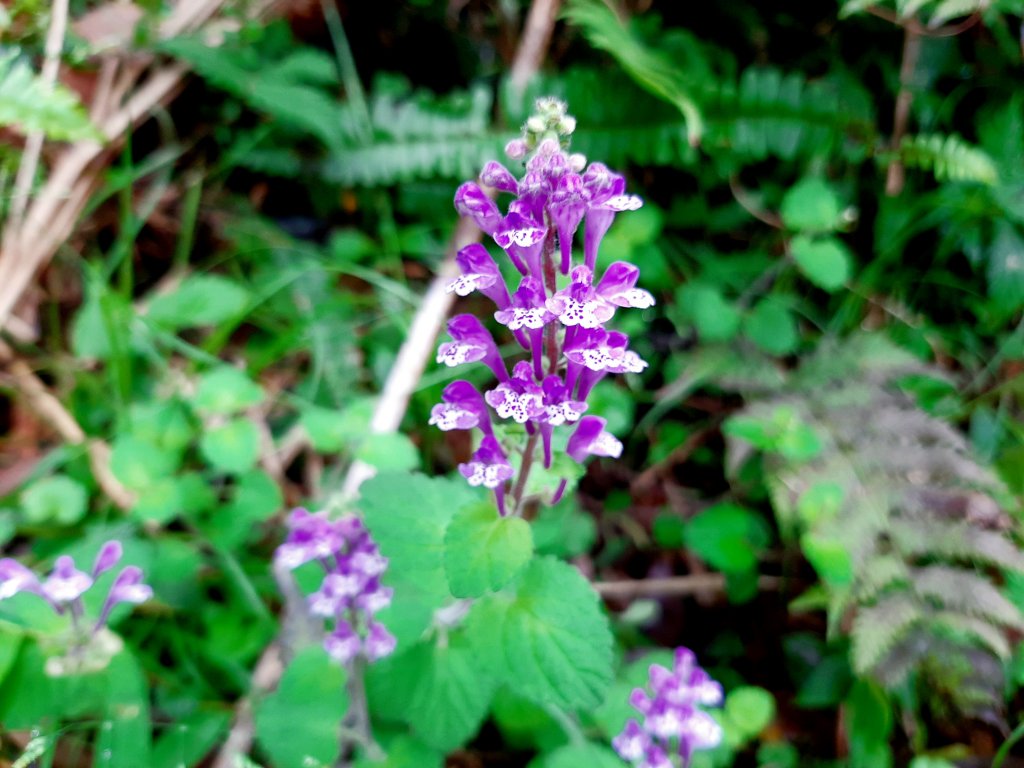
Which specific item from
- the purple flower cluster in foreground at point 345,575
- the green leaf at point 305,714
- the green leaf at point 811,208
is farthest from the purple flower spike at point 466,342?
the green leaf at point 811,208

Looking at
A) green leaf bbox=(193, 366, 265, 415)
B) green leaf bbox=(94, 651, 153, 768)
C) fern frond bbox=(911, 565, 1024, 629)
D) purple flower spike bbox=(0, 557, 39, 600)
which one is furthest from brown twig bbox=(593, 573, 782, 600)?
purple flower spike bbox=(0, 557, 39, 600)

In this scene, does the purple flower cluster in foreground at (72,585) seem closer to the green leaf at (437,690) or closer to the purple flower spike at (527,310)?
the green leaf at (437,690)

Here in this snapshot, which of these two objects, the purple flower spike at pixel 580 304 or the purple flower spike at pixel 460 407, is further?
the purple flower spike at pixel 460 407

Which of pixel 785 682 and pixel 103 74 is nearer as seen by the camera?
pixel 785 682

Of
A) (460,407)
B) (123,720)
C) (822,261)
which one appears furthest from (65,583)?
(822,261)

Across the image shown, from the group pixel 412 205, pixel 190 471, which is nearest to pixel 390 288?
pixel 412 205

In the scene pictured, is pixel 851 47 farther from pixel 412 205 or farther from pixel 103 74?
pixel 103 74
